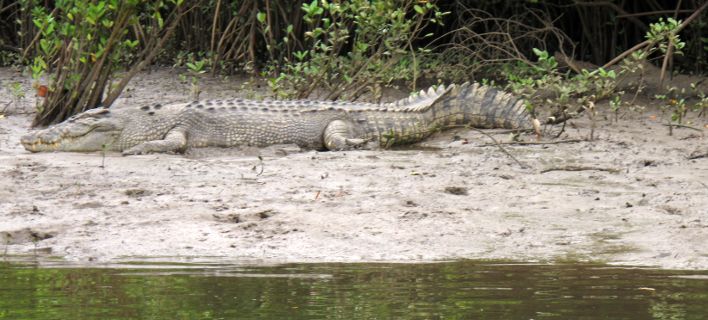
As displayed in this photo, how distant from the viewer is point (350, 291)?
3.85 m

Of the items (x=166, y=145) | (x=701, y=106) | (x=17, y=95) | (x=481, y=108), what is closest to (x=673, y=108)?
(x=701, y=106)

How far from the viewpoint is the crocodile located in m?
7.81

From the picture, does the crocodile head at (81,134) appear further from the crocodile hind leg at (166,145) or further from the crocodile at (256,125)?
the crocodile hind leg at (166,145)

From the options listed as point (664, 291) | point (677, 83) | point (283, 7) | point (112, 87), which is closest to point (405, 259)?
point (664, 291)

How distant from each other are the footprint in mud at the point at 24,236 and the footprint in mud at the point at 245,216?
2.54ft

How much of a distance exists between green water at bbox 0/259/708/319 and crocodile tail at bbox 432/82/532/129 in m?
4.02

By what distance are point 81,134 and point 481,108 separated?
286cm

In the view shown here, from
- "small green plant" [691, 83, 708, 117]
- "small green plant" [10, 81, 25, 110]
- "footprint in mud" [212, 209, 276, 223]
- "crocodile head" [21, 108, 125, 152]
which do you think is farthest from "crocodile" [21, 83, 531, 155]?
"footprint in mud" [212, 209, 276, 223]

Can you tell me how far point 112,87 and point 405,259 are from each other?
5013 millimetres

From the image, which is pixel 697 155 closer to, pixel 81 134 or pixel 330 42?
pixel 330 42

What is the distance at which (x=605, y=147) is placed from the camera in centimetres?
762

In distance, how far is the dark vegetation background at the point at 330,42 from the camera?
8.49 metres

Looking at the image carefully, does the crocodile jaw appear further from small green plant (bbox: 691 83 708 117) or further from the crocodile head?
small green plant (bbox: 691 83 708 117)

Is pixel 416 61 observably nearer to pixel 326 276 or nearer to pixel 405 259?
pixel 405 259
